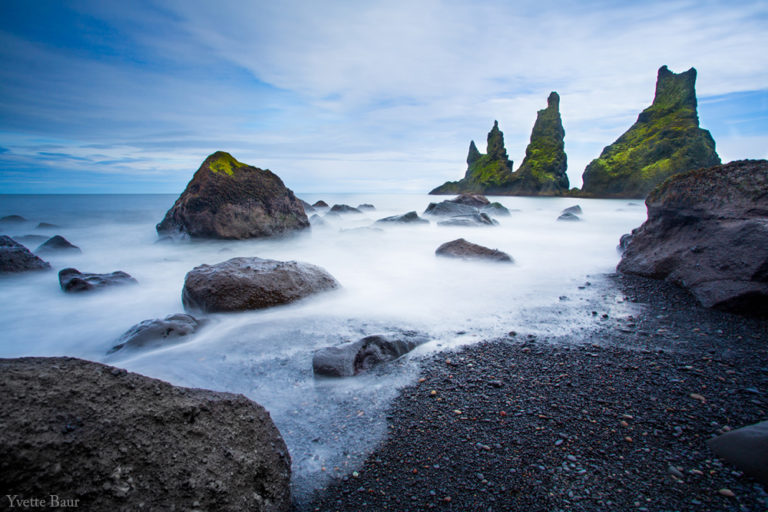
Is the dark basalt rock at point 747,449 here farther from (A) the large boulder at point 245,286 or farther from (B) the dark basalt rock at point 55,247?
(B) the dark basalt rock at point 55,247

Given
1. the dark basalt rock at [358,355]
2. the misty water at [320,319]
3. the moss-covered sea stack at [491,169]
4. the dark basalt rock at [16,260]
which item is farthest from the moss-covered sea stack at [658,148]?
the dark basalt rock at [16,260]

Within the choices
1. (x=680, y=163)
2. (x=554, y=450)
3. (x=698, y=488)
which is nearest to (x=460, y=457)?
(x=554, y=450)

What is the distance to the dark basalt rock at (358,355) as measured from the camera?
298 cm

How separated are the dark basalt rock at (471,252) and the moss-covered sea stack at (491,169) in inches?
2338

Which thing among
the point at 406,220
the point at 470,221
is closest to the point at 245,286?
the point at 406,220

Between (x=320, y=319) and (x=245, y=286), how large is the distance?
42.5 inches

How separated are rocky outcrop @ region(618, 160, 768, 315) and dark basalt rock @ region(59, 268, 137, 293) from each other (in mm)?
8200

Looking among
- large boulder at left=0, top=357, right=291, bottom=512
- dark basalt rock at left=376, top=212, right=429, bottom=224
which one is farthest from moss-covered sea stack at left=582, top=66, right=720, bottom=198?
large boulder at left=0, top=357, right=291, bottom=512

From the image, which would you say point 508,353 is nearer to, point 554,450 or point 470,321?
point 470,321

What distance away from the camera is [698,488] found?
1.75m

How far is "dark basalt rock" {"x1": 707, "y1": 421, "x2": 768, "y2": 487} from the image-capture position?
1.75m

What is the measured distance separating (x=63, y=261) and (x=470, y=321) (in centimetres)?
926

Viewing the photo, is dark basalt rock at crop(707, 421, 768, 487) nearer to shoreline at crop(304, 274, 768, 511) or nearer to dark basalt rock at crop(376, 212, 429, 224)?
shoreline at crop(304, 274, 768, 511)

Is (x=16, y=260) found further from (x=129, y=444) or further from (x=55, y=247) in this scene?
(x=129, y=444)
